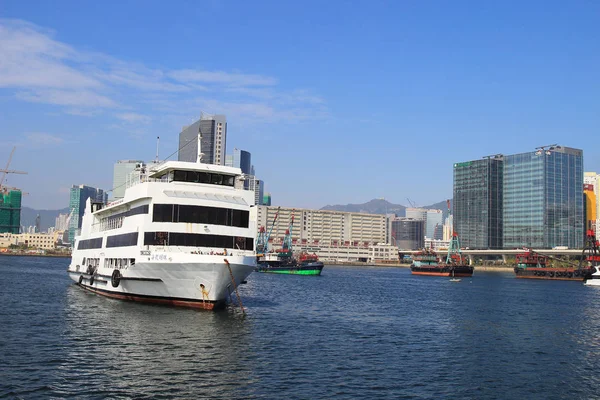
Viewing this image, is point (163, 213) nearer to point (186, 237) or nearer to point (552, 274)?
point (186, 237)

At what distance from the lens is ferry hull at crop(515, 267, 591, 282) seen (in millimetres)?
143000

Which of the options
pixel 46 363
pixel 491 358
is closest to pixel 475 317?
pixel 491 358

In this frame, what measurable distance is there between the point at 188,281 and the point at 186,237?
3187 mm

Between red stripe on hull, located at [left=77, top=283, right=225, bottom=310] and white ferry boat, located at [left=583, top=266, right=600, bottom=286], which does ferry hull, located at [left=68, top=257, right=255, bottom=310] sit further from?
white ferry boat, located at [left=583, top=266, right=600, bottom=286]

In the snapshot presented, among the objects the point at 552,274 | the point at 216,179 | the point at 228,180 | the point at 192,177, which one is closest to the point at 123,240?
the point at 192,177

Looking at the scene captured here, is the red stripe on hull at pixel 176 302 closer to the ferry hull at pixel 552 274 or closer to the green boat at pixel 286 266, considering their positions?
the green boat at pixel 286 266

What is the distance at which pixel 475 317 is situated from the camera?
48.0 metres

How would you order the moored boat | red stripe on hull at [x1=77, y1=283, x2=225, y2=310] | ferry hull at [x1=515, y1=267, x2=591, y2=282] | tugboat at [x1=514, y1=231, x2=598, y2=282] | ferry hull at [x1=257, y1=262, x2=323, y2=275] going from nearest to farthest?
red stripe on hull at [x1=77, y1=283, x2=225, y2=310] < ferry hull at [x1=257, y1=262, x2=323, y2=275] < ferry hull at [x1=515, y1=267, x2=591, y2=282] < tugboat at [x1=514, y1=231, x2=598, y2=282] < the moored boat

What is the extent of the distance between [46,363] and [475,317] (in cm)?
3486

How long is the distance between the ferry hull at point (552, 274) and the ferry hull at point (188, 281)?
124 m

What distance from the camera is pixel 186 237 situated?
131 ft

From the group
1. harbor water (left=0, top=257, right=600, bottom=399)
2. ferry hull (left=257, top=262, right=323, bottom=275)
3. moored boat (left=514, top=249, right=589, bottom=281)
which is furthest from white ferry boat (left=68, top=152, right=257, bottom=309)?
moored boat (left=514, top=249, right=589, bottom=281)

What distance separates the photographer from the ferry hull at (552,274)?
143m

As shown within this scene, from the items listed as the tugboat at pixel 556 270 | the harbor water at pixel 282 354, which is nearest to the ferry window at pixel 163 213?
the harbor water at pixel 282 354
